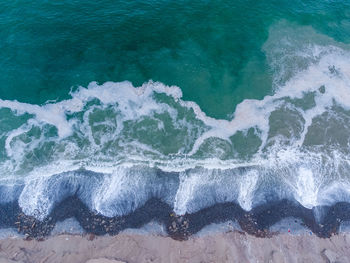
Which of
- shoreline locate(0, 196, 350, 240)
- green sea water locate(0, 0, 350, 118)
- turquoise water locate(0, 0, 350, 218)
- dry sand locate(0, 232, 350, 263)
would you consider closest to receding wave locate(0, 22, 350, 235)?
turquoise water locate(0, 0, 350, 218)

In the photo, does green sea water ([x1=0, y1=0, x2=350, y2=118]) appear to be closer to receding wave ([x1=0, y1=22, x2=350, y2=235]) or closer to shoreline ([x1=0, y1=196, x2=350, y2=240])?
receding wave ([x1=0, y1=22, x2=350, y2=235])

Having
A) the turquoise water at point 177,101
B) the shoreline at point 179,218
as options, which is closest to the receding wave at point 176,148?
the turquoise water at point 177,101

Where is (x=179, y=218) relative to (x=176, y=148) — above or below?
below

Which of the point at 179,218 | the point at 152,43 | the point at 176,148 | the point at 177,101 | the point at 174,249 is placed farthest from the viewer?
the point at 152,43

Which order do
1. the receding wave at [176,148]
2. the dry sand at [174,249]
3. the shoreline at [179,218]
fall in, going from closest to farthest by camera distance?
the dry sand at [174,249] < the shoreline at [179,218] < the receding wave at [176,148]

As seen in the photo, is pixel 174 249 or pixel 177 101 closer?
pixel 174 249

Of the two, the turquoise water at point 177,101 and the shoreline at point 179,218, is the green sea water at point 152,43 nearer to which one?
the turquoise water at point 177,101

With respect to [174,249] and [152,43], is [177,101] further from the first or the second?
[174,249]

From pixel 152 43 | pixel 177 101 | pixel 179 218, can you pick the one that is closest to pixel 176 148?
pixel 177 101
